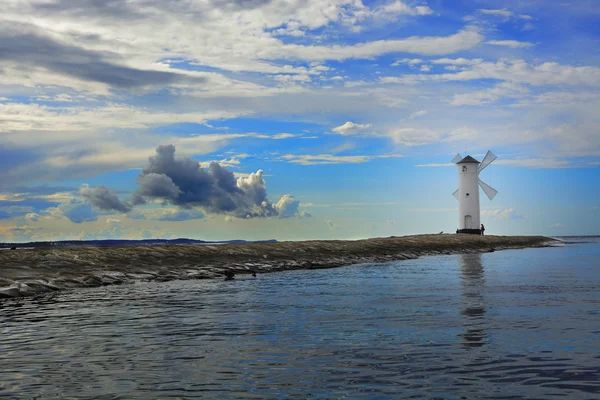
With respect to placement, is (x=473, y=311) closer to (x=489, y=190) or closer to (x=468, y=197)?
(x=468, y=197)

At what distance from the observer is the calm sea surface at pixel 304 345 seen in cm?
997

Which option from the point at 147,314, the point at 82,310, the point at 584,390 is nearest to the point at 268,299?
the point at 147,314

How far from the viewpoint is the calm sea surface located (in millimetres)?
9969

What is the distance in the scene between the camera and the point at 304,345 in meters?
13.8

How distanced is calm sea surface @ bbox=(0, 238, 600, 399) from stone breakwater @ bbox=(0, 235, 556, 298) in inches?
194

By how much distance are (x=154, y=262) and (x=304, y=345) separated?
89.4ft

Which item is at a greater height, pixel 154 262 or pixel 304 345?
pixel 154 262

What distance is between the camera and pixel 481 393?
9359 millimetres

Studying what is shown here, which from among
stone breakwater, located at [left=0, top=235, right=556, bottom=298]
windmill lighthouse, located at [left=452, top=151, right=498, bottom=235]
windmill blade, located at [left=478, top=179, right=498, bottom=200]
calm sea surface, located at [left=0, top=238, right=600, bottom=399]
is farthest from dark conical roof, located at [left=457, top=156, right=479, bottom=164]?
calm sea surface, located at [left=0, top=238, right=600, bottom=399]

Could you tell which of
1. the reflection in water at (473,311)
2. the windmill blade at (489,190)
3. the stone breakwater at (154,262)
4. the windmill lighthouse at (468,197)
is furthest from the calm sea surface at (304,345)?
the windmill blade at (489,190)

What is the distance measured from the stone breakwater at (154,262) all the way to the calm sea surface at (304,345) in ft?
16.2

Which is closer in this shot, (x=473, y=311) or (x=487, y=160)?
(x=473, y=311)

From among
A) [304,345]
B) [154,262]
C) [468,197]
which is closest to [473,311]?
[304,345]

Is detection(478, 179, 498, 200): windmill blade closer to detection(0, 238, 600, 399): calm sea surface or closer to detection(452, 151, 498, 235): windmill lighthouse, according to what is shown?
detection(452, 151, 498, 235): windmill lighthouse
